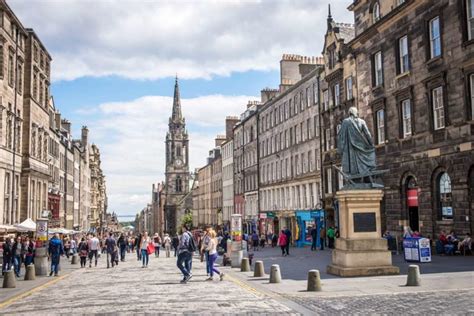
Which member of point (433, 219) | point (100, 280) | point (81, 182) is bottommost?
point (100, 280)

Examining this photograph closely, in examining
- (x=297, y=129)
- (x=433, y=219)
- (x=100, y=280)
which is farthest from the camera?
(x=297, y=129)

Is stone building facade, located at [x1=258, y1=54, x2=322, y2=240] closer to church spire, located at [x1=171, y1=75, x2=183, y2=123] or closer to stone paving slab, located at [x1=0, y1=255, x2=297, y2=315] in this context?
stone paving slab, located at [x1=0, y1=255, x2=297, y2=315]

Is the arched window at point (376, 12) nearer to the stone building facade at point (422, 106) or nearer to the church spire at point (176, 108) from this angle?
the stone building facade at point (422, 106)

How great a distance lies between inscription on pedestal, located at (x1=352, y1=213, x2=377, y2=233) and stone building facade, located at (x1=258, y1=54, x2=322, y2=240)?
27.1 meters

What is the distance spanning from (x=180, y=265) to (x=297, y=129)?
33.4 meters

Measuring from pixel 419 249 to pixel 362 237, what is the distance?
5.49m

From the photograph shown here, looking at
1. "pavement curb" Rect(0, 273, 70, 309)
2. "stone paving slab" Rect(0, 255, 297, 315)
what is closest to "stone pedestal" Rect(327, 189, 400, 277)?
"stone paving slab" Rect(0, 255, 297, 315)

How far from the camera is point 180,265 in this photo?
57.5 feet

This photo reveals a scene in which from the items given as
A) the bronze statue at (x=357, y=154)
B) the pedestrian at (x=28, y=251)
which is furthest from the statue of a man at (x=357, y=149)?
the pedestrian at (x=28, y=251)

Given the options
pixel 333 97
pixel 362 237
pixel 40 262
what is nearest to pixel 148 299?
pixel 362 237

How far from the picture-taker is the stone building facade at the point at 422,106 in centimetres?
2386

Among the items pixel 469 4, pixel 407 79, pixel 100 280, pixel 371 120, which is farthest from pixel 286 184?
pixel 100 280

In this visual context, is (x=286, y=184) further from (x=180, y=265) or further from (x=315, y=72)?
(x=180, y=265)

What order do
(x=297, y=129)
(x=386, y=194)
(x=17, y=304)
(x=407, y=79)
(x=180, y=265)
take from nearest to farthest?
1. (x=17, y=304)
2. (x=180, y=265)
3. (x=407, y=79)
4. (x=386, y=194)
5. (x=297, y=129)
